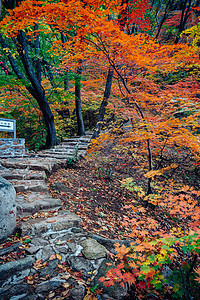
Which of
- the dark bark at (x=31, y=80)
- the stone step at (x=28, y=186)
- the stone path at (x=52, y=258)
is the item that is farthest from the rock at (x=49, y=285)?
the dark bark at (x=31, y=80)

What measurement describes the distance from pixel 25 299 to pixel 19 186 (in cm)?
261

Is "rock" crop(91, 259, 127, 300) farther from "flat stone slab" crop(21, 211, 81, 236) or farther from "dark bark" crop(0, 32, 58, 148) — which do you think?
"dark bark" crop(0, 32, 58, 148)

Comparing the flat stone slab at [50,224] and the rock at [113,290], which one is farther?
the flat stone slab at [50,224]

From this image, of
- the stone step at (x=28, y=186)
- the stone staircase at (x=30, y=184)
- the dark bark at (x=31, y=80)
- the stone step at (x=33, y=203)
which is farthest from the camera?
the dark bark at (x=31, y=80)

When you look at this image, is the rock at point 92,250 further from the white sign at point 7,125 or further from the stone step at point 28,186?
the white sign at point 7,125

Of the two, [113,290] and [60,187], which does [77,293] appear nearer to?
[113,290]

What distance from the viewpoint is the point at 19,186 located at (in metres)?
3.69

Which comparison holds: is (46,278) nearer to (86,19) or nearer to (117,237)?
(117,237)

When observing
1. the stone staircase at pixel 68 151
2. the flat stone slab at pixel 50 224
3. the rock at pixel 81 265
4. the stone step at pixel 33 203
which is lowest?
the rock at pixel 81 265

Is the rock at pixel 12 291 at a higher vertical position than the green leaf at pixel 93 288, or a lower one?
higher

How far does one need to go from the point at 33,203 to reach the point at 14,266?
1.45 meters

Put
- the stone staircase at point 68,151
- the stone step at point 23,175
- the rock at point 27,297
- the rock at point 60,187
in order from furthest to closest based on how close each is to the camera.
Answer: the stone staircase at point 68,151 → the rock at point 60,187 → the stone step at point 23,175 → the rock at point 27,297

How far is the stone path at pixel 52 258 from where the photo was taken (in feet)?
5.39

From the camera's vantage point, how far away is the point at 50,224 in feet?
8.74
